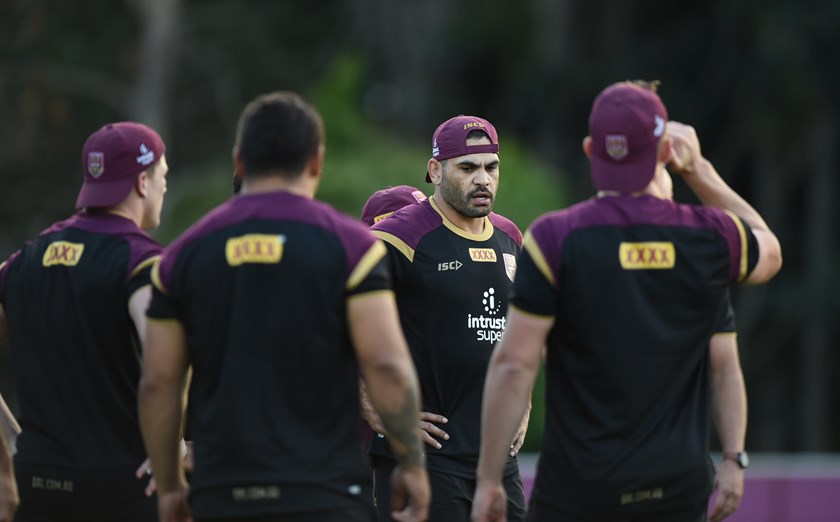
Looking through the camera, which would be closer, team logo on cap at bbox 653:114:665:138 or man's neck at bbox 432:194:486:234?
team logo on cap at bbox 653:114:665:138

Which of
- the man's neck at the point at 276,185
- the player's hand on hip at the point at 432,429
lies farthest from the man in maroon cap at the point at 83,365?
the player's hand on hip at the point at 432,429

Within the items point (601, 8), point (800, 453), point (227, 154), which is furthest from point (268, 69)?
point (800, 453)

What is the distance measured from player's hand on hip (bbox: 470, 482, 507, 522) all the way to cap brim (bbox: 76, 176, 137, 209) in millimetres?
1903

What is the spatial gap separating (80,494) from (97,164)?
53.1 inches

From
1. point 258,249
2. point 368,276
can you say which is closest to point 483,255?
point 368,276

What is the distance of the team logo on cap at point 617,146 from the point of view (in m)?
5.62

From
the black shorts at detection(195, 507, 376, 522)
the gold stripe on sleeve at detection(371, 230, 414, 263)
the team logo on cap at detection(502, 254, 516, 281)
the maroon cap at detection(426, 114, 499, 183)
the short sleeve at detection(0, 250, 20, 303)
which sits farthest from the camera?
the maroon cap at detection(426, 114, 499, 183)

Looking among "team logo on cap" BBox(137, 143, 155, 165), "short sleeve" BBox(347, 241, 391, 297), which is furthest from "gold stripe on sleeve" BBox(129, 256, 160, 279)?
"short sleeve" BBox(347, 241, 391, 297)

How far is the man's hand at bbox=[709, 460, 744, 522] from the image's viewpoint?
19.6 ft

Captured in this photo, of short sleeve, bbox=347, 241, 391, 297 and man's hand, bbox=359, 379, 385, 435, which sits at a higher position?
short sleeve, bbox=347, 241, 391, 297

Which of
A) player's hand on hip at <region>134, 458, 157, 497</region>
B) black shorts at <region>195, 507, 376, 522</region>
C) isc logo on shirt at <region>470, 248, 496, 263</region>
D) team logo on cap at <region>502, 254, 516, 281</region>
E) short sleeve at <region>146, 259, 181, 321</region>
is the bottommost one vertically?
player's hand on hip at <region>134, 458, 157, 497</region>

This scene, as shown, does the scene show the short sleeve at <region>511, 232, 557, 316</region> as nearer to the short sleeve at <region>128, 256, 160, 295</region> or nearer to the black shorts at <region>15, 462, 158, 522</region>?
the short sleeve at <region>128, 256, 160, 295</region>

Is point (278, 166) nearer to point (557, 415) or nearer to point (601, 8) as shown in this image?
point (557, 415)

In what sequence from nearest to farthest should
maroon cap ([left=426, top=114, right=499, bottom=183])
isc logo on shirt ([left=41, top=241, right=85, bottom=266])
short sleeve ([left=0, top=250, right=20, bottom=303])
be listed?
isc logo on shirt ([left=41, top=241, right=85, bottom=266]), short sleeve ([left=0, top=250, right=20, bottom=303]), maroon cap ([left=426, top=114, right=499, bottom=183])
